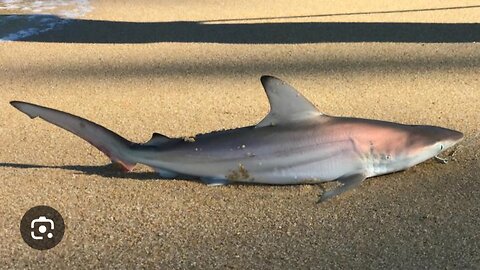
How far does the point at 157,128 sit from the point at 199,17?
10.8 ft

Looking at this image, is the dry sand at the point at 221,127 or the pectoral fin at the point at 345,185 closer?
the dry sand at the point at 221,127

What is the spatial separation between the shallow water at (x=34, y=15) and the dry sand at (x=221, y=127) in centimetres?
38

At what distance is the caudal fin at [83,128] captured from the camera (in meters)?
2.34

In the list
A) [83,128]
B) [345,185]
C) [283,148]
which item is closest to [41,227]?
[83,128]

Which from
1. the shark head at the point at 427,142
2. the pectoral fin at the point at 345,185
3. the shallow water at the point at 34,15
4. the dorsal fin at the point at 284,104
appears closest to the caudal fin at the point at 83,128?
the dorsal fin at the point at 284,104

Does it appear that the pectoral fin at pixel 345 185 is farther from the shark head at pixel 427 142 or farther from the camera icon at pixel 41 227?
the camera icon at pixel 41 227

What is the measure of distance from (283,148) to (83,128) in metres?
0.68

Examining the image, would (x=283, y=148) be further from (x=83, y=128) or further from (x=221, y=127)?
(x=221, y=127)

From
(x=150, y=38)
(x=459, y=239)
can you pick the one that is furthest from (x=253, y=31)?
(x=459, y=239)

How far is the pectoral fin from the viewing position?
88.1 inches

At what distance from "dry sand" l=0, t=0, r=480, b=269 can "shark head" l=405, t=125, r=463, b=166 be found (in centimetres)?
9

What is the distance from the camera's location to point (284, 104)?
2.27 metres

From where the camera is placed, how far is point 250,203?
7.54ft

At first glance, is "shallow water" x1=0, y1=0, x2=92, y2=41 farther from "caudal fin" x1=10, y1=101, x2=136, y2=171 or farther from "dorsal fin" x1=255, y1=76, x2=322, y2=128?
"dorsal fin" x1=255, y1=76, x2=322, y2=128
